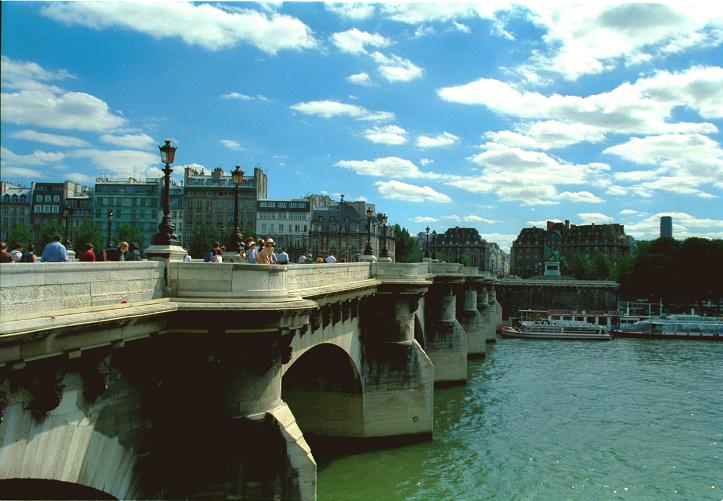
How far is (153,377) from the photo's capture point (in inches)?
423

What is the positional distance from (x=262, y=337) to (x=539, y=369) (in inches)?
1454

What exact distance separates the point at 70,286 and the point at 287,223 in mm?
96086

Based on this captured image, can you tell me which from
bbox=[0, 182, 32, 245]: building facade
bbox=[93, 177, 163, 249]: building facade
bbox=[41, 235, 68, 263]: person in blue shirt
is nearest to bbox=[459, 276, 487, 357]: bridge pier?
bbox=[41, 235, 68, 263]: person in blue shirt

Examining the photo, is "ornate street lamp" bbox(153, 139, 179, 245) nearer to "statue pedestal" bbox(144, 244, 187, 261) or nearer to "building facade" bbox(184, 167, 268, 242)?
"statue pedestal" bbox(144, 244, 187, 261)

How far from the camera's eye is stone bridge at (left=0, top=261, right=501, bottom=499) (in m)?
7.61

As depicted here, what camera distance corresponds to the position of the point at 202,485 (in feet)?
38.1

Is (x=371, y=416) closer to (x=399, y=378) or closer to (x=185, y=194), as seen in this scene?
(x=399, y=378)

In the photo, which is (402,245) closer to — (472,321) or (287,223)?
(287,223)

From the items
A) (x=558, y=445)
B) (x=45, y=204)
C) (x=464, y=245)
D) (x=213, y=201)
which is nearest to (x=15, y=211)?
(x=45, y=204)

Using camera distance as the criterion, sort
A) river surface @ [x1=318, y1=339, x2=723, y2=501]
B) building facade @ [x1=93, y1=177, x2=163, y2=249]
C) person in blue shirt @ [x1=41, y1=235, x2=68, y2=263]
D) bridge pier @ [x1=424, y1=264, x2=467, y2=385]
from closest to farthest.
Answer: person in blue shirt @ [x1=41, y1=235, x2=68, y2=263] → river surface @ [x1=318, y1=339, x2=723, y2=501] → bridge pier @ [x1=424, y1=264, x2=467, y2=385] → building facade @ [x1=93, y1=177, x2=163, y2=249]

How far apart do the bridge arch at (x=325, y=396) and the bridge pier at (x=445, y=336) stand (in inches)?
573

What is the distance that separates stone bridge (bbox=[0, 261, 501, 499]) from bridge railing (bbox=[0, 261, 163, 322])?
0.02 m

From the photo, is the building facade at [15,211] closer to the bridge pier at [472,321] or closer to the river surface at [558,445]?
the bridge pier at [472,321]

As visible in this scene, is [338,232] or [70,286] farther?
[338,232]
